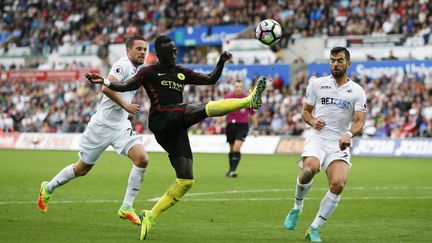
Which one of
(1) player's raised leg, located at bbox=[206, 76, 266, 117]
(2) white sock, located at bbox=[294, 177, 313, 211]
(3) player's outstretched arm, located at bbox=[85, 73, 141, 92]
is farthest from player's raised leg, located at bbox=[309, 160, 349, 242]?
(3) player's outstretched arm, located at bbox=[85, 73, 141, 92]

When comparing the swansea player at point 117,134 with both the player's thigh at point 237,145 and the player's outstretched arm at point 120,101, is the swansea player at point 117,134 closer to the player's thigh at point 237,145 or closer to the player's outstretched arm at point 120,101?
the player's outstretched arm at point 120,101

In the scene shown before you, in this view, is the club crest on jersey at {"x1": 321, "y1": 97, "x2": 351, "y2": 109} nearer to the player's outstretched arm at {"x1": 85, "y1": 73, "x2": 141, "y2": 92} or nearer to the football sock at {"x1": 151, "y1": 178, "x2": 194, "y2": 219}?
the football sock at {"x1": 151, "y1": 178, "x2": 194, "y2": 219}

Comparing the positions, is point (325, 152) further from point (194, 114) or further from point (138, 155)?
point (138, 155)

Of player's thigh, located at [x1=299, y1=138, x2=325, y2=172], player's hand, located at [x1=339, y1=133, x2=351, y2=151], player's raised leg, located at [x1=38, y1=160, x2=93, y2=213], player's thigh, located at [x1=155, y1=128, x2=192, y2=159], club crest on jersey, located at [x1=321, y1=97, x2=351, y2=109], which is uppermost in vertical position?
club crest on jersey, located at [x1=321, y1=97, x2=351, y2=109]

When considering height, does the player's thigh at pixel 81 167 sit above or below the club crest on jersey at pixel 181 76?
below

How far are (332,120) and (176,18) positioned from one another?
40776mm

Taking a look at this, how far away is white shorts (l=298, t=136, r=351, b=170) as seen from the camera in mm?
12258

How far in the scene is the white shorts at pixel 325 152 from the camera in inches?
483

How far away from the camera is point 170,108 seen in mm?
11859

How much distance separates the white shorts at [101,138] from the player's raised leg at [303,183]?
2.83m

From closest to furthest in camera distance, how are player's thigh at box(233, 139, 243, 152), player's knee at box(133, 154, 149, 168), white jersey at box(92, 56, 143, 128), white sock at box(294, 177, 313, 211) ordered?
white sock at box(294, 177, 313, 211)
player's knee at box(133, 154, 149, 168)
white jersey at box(92, 56, 143, 128)
player's thigh at box(233, 139, 243, 152)

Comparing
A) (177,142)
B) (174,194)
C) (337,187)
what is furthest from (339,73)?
(174,194)

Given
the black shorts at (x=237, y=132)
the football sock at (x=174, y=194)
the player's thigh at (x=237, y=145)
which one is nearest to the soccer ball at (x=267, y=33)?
the football sock at (x=174, y=194)

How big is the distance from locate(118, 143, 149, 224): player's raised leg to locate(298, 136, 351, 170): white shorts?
8.67ft
